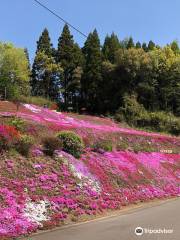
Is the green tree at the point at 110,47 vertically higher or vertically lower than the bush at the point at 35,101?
higher

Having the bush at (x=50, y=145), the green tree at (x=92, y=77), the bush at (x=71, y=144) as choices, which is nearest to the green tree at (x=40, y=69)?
the green tree at (x=92, y=77)

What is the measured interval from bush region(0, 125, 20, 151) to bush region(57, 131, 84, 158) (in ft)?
11.2

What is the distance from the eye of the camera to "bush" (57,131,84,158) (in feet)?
83.8

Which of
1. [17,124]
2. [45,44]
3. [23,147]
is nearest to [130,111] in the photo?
[45,44]

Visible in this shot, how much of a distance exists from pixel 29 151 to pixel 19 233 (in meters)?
7.31

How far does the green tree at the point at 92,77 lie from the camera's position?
265 ft

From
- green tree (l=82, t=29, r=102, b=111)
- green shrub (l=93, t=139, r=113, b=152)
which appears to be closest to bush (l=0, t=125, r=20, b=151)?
green shrub (l=93, t=139, r=113, b=152)

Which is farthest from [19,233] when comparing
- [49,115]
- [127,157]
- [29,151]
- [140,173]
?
[49,115]

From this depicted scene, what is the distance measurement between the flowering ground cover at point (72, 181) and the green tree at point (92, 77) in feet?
148

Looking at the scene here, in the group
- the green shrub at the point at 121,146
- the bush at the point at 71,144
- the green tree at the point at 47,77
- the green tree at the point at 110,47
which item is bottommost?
the green shrub at the point at 121,146

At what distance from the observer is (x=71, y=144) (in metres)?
25.6

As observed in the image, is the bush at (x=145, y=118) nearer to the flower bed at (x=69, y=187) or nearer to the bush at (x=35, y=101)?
the bush at (x=35, y=101)

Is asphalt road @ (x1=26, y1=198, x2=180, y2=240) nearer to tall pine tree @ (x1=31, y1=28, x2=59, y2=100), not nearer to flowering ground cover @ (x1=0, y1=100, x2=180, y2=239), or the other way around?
flowering ground cover @ (x1=0, y1=100, x2=180, y2=239)

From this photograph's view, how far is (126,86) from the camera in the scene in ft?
247
